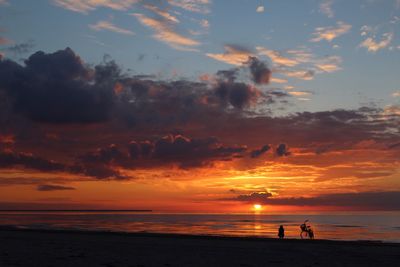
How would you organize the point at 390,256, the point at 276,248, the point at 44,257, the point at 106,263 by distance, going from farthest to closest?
the point at 276,248 < the point at 390,256 < the point at 44,257 < the point at 106,263

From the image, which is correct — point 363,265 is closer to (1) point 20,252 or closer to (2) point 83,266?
(2) point 83,266

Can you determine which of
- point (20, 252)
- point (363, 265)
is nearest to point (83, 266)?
point (20, 252)

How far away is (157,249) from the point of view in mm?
35000

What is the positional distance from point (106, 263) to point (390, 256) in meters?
19.9

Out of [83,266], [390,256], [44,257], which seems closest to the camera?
[83,266]

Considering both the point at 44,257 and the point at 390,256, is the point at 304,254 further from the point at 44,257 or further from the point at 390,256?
the point at 44,257

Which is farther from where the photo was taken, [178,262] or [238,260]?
[238,260]

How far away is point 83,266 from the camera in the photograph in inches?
944

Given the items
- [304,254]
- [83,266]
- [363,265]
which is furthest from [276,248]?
[83,266]

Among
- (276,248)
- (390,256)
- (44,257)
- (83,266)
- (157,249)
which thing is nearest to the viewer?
(83,266)

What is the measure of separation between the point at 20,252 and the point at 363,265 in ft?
70.2

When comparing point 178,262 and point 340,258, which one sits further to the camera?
point 340,258

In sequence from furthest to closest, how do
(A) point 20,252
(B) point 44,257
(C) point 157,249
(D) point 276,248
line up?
(D) point 276,248 → (C) point 157,249 → (A) point 20,252 → (B) point 44,257

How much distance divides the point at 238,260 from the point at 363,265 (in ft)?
24.3
